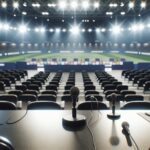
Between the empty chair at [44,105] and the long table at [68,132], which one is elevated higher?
the long table at [68,132]

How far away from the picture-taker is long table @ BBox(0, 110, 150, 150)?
286 cm

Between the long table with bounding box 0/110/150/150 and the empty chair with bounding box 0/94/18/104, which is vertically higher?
the long table with bounding box 0/110/150/150

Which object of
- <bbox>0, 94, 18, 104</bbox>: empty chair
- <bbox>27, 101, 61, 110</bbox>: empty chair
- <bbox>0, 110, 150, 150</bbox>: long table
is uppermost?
<bbox>0, 110, 150, 150</bbox>: long table

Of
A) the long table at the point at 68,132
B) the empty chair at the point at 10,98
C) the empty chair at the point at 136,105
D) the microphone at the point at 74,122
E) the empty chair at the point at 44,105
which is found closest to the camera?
the long table at the point at 68,132

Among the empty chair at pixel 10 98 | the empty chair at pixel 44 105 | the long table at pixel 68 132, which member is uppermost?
the long table at pixel 68 132

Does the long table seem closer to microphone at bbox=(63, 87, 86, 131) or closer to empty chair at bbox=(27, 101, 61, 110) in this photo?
microphone at bbox=(63, 87, 86, 131)

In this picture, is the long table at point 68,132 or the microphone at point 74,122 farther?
the microphone at point 74,122

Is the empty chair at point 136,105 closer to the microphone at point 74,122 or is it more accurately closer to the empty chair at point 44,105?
the empty chair at point 44,105

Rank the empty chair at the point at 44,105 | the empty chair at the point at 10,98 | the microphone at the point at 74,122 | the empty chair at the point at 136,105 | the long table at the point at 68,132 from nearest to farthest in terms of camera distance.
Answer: the long table at the point at 68,132 < the microphone at the point at 74,122 < the empty chair at the point at 136,105 < the empty chair at the point at 44,105 < the empty chair at the point at 10,98

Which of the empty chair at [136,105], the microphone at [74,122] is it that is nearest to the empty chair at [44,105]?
the empty chair at [136,105]

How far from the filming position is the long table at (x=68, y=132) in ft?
9.37

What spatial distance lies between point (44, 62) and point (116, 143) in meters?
31.3

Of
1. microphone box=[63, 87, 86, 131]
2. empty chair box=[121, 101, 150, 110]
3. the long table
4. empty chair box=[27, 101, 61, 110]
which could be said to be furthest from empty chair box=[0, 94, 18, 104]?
microphone box=[63, 87, 86, 131]

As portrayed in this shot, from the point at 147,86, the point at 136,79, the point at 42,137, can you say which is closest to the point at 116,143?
the point at 42,137
